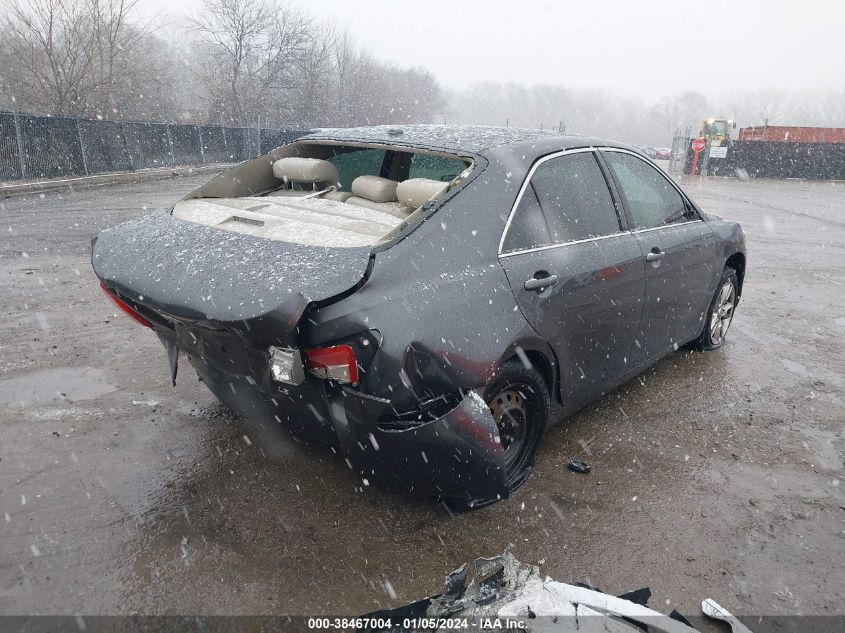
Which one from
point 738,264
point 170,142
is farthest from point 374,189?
point 170,142

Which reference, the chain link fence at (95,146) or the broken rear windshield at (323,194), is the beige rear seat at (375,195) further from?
the chain link fence at (95,146)

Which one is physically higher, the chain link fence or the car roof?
the car roof

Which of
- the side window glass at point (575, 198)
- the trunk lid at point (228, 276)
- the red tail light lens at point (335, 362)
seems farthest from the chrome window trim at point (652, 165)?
the red tail light lens at point (335, 362)

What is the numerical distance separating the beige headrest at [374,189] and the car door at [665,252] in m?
1.26

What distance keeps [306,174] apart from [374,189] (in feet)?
1.71

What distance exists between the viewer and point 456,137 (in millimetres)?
3250

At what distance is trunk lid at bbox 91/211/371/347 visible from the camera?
84.4 inches

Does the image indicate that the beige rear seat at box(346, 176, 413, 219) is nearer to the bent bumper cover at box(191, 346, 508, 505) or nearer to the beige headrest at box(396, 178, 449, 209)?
the beige headrest at box(396, 178, 449, 209)

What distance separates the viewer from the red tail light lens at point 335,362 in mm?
2205

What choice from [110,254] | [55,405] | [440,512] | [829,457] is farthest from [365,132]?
[829,457]

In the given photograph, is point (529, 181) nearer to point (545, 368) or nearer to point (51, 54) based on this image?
point (545, 368)

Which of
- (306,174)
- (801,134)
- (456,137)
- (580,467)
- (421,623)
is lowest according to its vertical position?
(580,467)

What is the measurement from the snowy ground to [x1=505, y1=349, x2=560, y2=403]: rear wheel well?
0.46m

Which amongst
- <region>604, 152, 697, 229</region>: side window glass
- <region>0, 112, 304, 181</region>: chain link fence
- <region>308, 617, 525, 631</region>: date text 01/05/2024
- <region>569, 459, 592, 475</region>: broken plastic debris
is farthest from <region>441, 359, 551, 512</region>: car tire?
<region>0, 112, 304, 181</region>: chain link fence
